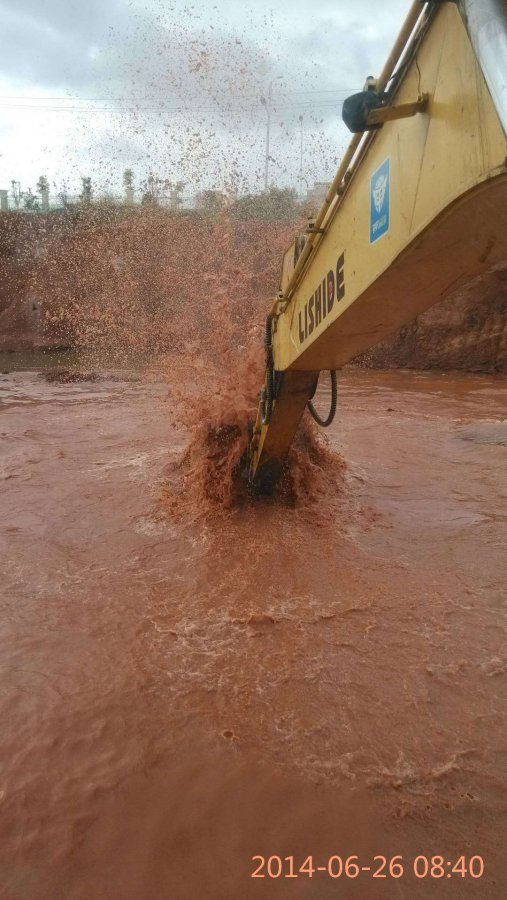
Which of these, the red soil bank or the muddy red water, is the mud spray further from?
the red soil bank

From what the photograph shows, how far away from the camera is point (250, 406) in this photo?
469 centimetres

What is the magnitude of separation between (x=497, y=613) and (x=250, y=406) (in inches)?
93.1

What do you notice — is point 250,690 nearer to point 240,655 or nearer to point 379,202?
point 240,655

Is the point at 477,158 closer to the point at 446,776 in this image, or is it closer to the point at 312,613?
→ the point at 446,776

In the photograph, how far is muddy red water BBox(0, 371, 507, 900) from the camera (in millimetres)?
1826

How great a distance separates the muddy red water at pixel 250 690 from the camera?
1826 mm

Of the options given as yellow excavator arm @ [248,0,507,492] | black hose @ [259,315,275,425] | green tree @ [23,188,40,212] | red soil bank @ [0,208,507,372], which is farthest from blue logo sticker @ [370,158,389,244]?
green tree @ [23,188,40,212]

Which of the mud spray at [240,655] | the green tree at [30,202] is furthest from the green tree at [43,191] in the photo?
the mud spray at [240,655]

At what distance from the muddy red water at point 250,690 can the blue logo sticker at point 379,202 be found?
71.5 inches

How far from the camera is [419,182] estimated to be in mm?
1391

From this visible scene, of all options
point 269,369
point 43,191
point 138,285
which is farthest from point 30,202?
point 269,369
